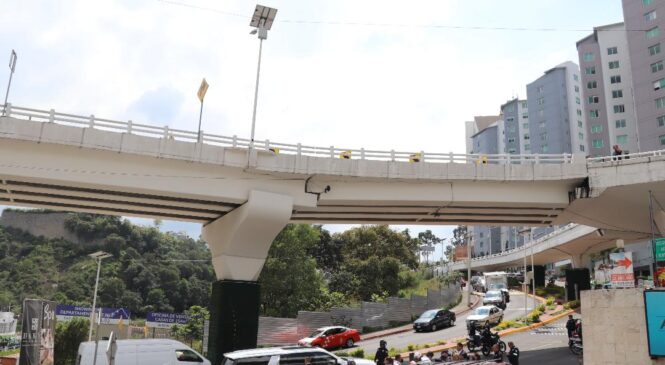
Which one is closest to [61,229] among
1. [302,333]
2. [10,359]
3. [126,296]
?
[126,296]

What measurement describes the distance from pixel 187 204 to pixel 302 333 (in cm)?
1520

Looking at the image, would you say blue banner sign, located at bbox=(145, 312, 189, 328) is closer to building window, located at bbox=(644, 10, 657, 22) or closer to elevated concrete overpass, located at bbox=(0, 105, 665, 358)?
elevated concrete overpass, located at bbox=(0, 105, 665, 358)

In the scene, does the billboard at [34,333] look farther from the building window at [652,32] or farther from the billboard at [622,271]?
the building window at [652,32]

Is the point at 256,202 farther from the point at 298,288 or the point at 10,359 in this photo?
the point at 298,288

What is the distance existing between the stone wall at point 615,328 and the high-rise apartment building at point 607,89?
74768 millimetres

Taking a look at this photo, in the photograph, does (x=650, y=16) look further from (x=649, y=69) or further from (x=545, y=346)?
(x=545, y=346)

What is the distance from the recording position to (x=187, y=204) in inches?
1083

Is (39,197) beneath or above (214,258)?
above

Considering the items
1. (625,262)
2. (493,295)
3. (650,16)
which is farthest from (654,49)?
(625,262)

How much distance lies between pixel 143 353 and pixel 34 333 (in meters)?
3.90

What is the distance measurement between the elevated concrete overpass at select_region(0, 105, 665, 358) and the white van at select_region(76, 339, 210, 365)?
6.92 m

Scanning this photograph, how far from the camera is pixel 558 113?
114375 mm

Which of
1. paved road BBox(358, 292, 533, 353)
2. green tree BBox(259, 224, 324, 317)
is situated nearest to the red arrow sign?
paved road BBox(358, 292, 533, 353)

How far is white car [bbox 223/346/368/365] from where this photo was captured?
16469 mm
